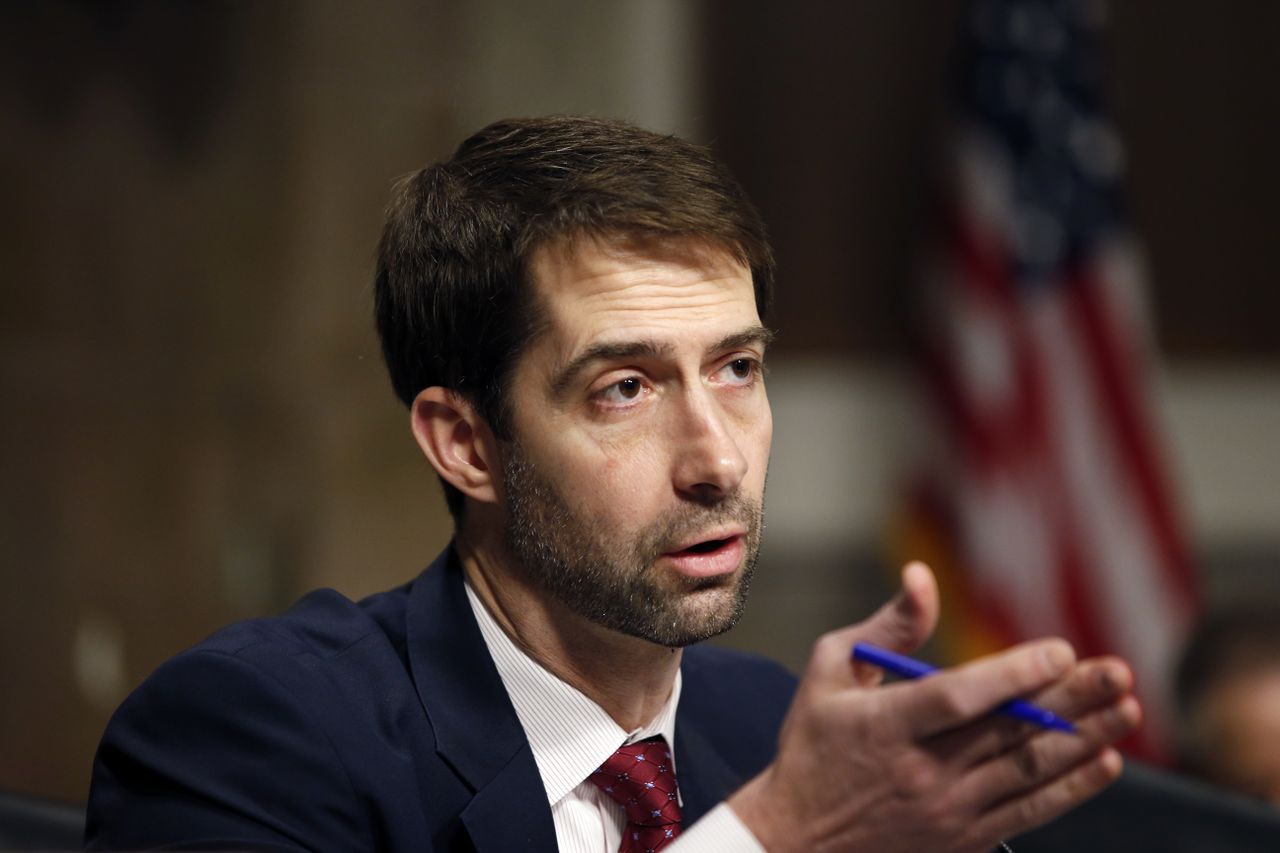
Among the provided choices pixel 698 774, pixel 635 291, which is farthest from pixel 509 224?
pixel 698 774

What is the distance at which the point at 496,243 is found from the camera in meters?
1.93

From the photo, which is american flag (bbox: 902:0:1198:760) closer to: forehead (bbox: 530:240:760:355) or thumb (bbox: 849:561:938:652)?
forehead (bbox: 530:240:760:355)

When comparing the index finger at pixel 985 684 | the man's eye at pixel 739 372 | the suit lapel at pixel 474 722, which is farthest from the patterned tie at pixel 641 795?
the index finger at pixel 985 684

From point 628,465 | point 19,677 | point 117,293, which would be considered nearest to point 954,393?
point 117,293

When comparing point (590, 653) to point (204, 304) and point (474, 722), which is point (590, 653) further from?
point (204, 304)

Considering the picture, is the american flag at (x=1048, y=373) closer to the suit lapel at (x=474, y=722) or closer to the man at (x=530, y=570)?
the man at (x=530, y=570)

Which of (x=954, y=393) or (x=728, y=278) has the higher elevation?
(x=728, y=278)

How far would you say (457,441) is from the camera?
2014mm

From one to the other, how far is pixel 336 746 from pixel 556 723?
0.32 m

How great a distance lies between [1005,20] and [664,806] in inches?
149

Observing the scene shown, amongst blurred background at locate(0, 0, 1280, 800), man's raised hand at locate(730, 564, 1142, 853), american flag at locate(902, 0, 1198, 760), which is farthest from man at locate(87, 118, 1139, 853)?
american flag at locate(902, 0, 1198, 760)

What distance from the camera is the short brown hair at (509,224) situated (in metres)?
1.88

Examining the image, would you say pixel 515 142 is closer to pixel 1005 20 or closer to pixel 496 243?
pixel 496 243

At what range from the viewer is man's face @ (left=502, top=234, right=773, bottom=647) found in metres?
1.77
